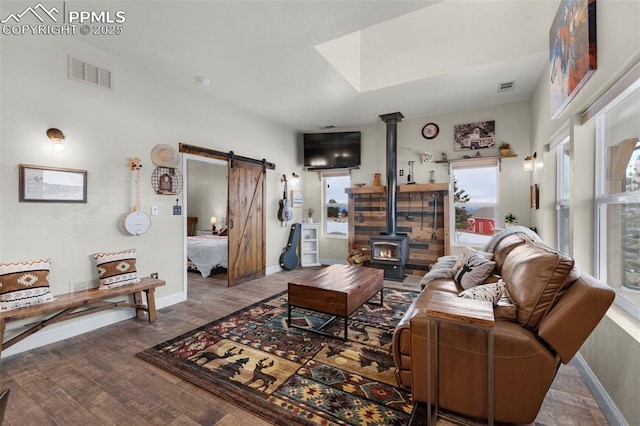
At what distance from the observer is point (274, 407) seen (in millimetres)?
1742

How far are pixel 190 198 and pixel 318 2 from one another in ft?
23.5

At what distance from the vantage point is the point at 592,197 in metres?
2.26

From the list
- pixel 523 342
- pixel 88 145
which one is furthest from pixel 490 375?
pixel 88 145

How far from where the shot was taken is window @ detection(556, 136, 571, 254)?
10.00 feet

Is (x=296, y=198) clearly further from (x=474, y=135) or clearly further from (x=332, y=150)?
(x=474, y=135)

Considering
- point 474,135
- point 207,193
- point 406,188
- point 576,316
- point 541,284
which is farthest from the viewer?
point 207,193

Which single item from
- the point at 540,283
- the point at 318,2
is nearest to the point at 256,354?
the point at 540,283

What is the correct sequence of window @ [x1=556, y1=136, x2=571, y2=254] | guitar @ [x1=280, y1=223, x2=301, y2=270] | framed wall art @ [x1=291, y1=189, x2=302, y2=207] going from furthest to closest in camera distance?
framed wall art @ [x1=291, y1=189, x2=302, y2=207], guitar @ [x1=280, y1=223, x2=301, y2=270], window @ [x1=556, y1=136, x2=571, y2=254]

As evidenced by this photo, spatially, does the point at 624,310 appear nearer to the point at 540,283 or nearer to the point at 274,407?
the point at 540,283

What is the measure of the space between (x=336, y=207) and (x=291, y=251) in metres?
1.51

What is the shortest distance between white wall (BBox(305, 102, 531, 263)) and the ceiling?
0.88 ft

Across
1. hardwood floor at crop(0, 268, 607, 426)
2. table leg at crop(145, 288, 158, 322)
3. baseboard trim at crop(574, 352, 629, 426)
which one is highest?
table leg at crop(145, 288, 158, 322)

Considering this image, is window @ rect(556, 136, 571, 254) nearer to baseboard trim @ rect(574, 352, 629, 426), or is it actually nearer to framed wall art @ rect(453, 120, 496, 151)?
baseboard trim @ rect(574, 352, 629, 426)

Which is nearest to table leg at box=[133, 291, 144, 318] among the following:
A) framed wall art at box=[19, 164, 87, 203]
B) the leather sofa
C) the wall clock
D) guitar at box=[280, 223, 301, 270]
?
framed wall art at box=[19, 164, 87, 203]
